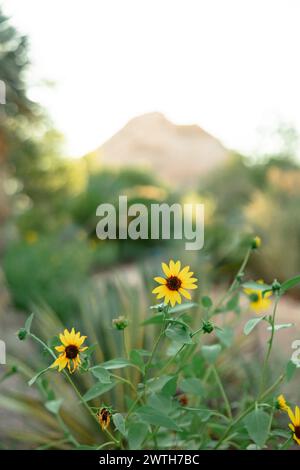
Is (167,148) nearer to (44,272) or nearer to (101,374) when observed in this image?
(44,272)

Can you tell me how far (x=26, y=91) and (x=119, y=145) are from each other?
3508cm

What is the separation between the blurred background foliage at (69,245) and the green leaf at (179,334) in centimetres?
66

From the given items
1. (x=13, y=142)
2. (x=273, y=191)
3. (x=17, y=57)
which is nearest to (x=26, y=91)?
(x=17, y=57)

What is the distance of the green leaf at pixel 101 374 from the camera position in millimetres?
1106

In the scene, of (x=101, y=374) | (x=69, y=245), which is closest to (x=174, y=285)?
(x=101, y=374)

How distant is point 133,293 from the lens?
241cm

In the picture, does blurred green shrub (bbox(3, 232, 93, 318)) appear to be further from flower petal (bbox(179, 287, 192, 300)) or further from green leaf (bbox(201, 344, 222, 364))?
flower petal (bbox(179, 287, 192, 300))

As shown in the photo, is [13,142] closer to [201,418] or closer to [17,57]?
[17,57]

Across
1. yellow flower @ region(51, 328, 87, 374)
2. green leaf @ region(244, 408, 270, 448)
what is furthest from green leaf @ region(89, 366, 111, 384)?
green leaf @ region(244, 408, 270, 448)

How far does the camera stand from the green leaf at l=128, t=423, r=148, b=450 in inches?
46.7

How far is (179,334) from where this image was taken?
1.13 metres

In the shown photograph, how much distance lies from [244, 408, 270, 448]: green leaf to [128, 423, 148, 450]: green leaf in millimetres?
190

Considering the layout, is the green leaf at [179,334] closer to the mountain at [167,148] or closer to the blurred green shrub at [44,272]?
the blurred green shrub at [44,272]

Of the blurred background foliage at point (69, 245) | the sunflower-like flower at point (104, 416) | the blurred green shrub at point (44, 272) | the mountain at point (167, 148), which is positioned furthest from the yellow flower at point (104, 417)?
the mountain at point (167, 148)
